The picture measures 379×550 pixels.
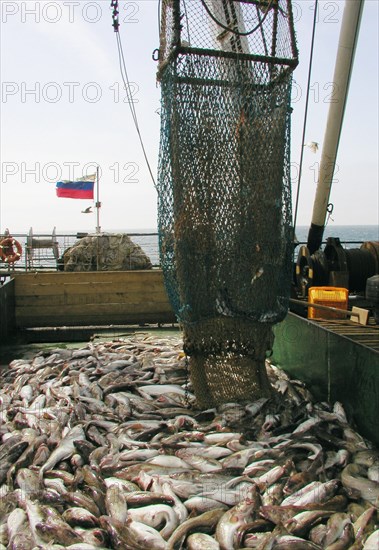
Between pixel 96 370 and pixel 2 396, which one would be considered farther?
pixel 96 370

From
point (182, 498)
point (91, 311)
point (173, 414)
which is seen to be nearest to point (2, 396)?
point (173, 414)

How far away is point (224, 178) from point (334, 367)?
2767 mm

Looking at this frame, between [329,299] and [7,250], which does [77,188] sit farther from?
[329,299]

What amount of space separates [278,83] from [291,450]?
14.0 ft

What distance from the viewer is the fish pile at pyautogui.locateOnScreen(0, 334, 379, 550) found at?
4004 millimetres

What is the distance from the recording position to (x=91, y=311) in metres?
12.6

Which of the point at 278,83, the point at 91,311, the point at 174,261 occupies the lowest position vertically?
the point at 91,311

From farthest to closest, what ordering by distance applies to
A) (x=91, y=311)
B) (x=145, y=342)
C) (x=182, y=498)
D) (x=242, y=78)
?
(x=91, y=311)
(x=145, y=342)
(x=242, y=78)
(x=182, y=498)

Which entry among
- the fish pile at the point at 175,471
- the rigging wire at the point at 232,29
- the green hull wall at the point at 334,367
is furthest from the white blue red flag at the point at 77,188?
the rigging wire at the point at 232,29

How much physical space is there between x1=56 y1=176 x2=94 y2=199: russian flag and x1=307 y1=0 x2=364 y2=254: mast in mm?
12785

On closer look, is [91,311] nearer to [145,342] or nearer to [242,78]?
[145,342]

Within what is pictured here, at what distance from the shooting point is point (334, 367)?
21.6 feet

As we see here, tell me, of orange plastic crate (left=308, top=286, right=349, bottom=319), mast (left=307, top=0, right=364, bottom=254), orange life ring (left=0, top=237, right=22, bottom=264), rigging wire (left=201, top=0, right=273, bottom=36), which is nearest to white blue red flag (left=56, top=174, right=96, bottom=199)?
orange life ring (left=0, top=237, right=22, bottom=264)

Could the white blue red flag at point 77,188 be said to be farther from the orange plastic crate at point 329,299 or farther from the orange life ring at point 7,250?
the orange plastic crate at point 329,299
